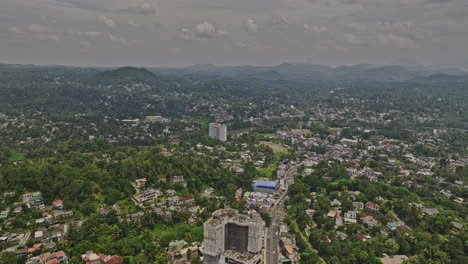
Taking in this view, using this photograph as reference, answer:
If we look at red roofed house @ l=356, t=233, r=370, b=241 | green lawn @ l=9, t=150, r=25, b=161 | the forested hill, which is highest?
the forested hill

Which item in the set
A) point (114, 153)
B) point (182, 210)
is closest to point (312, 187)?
point (182, 210)

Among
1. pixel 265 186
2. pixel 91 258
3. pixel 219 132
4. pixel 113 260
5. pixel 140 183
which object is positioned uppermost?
pixel 219 132

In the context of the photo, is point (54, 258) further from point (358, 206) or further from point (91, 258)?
point (358, 206)

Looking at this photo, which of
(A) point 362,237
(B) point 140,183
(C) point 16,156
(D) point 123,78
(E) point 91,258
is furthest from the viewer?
(D) point 123,78

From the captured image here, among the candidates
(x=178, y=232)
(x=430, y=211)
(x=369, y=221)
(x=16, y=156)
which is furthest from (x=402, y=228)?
A: (x=16, y=156)

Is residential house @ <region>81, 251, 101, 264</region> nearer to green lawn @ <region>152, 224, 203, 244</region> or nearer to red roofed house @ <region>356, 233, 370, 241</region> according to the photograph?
green lawn @ <region>152, 224, 203, 244</region>

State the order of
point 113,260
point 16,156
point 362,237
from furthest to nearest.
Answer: point 16,156
point 362,237
point 113,260

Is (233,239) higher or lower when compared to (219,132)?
higher

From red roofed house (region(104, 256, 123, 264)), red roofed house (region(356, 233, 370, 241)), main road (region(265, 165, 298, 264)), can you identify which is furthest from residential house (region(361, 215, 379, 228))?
red roofed house (region(104, 256, 123, 264))
